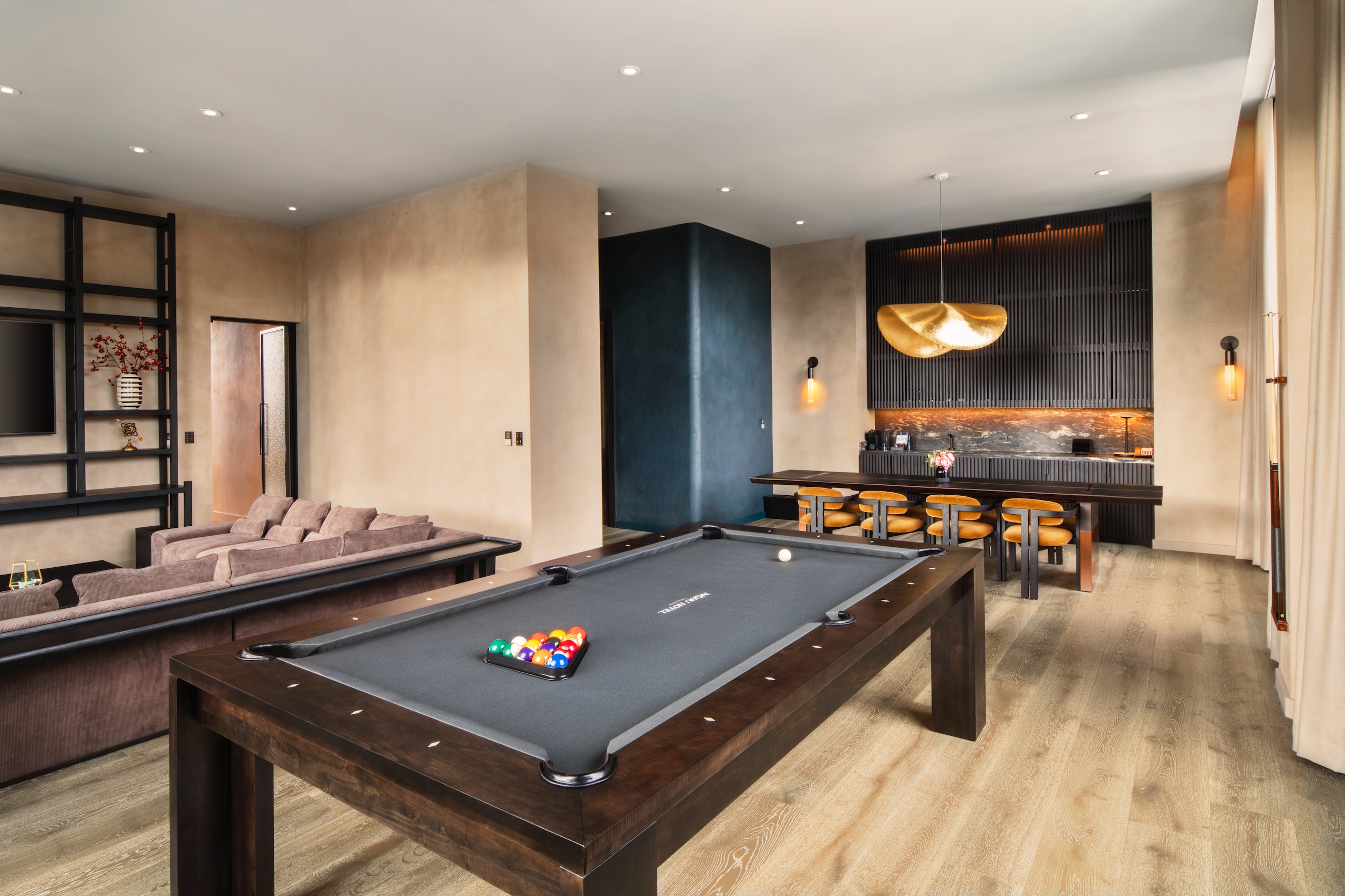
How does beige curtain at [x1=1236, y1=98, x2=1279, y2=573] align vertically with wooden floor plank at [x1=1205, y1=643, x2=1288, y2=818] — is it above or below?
above

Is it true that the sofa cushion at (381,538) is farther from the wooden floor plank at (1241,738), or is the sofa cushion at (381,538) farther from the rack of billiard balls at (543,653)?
the wooden floor plank at (1241,738)

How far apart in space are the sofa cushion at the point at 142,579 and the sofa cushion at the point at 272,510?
8.23 ft

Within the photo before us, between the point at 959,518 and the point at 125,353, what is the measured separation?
6.92 meters

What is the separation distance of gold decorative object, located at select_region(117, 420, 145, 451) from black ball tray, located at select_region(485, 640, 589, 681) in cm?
593

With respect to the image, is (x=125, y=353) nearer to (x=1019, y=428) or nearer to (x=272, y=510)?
(x=272, y=510)

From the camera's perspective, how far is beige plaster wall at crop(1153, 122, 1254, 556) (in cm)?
607

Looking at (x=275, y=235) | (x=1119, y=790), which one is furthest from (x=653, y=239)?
(x=1119, y=790)

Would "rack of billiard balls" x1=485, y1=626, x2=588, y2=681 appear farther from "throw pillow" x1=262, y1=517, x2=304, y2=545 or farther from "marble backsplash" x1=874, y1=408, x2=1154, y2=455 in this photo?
"marble backsplash" x1=874, y1=408, x2=1154, y2=455

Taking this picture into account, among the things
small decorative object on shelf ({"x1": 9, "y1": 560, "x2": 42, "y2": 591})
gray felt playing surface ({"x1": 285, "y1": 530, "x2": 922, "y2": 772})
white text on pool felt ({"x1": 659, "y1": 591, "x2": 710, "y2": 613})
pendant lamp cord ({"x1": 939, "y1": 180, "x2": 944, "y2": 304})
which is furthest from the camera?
pendant lamp cord ({"x1": 939, "y1": 180, "x2": 944, "y2": 304})

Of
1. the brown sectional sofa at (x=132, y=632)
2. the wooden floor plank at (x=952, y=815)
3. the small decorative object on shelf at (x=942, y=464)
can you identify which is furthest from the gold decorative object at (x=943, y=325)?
the brown sectional sofa at (x=132, y=632)

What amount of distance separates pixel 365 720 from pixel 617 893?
23.3 inches

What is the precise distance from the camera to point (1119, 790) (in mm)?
2533

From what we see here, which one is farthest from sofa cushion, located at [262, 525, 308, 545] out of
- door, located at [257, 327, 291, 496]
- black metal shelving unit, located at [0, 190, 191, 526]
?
door, located at [257, 327, 291, 496]

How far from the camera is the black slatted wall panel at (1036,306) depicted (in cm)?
683
